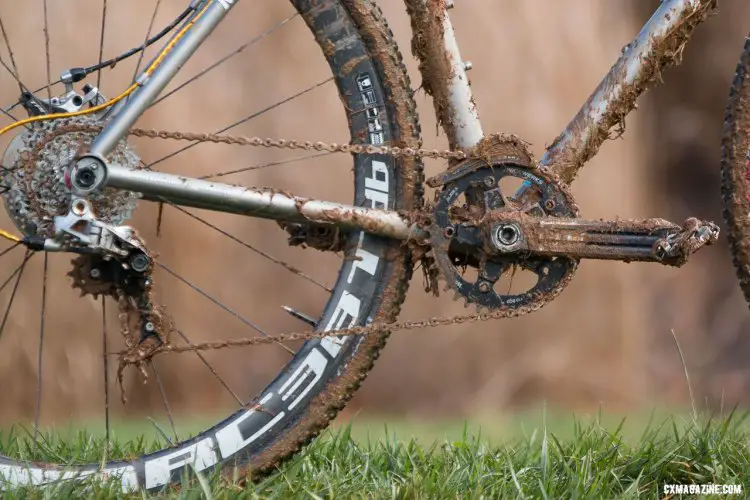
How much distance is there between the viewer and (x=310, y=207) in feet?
5.98

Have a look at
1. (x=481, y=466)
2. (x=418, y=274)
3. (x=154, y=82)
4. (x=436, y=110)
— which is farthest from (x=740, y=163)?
(x=418, y=274)

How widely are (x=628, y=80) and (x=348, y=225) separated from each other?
0.64 metres

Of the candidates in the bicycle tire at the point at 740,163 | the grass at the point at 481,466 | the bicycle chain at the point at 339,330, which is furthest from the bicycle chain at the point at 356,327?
the bicycle tire at the point at 740,163

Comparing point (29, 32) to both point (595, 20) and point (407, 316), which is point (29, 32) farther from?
point (595, 20)

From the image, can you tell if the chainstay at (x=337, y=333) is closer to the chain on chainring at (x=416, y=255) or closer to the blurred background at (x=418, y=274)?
the chain on chainring at (x=416, y=255)

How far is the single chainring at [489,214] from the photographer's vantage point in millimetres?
1858

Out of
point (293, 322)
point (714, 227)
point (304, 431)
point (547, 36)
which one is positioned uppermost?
point (547, 36)

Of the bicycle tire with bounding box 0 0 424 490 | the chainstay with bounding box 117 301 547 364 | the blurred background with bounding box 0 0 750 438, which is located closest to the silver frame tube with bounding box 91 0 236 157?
the bicycle tire with bounding box 0 0 424 490

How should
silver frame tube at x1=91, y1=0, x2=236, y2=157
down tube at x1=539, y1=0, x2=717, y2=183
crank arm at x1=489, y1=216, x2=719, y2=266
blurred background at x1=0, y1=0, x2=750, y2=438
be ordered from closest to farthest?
silver frame tube at x1=91, y1=0, x2=236, y2=157 < crank arm at x1=489, y1=216, x2=719, y2=266 < down tube at x1=539, y1=0, x2=717, y2=183 < blurred background at x1=0, y1=0, x2=750, y2=438

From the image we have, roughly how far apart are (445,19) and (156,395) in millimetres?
2014

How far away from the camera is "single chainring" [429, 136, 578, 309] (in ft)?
6.10

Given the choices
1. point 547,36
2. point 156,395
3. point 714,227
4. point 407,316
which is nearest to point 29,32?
point 156,395

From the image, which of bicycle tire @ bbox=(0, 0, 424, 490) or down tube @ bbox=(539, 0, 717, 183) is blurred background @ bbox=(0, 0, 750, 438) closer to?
bicycle tire @ bbox=(0, 0, 424, 490)

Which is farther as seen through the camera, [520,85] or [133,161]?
[520,85]
